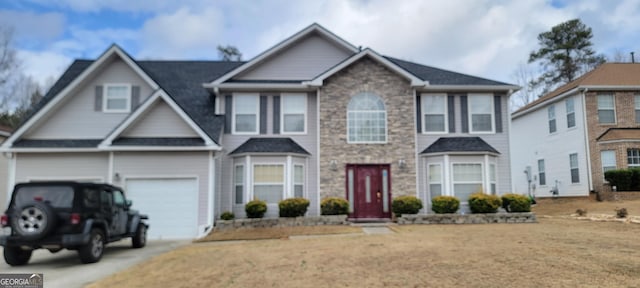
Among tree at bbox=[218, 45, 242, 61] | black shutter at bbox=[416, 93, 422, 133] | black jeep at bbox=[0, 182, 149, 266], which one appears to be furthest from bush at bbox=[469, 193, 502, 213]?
tree at bbox=[218, 45, 242, 61]

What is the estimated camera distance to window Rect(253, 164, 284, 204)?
17000mm

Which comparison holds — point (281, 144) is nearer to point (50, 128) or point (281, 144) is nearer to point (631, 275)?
point (50, 128)

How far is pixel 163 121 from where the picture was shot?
1608cm

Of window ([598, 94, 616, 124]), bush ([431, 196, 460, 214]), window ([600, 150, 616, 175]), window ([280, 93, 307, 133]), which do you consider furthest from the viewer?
window ([598, 94, 616, 124])

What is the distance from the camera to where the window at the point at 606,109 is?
2327 centimetres

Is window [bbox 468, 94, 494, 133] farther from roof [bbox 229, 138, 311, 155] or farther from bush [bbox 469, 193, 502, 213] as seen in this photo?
roof [bbox 229, 138, 311, 155]

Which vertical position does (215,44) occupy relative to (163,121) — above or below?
above

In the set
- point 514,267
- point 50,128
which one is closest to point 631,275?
point 514,267

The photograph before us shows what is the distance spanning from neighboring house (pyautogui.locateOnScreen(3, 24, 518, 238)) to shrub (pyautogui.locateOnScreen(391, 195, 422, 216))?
2.48 feet

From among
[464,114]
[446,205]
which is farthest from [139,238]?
[464,114]

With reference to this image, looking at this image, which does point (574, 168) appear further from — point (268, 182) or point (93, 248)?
point (93, 248)

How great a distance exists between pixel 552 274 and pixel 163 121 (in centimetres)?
1320

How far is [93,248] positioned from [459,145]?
43.5 ft

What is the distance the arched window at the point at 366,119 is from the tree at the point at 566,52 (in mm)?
26959
